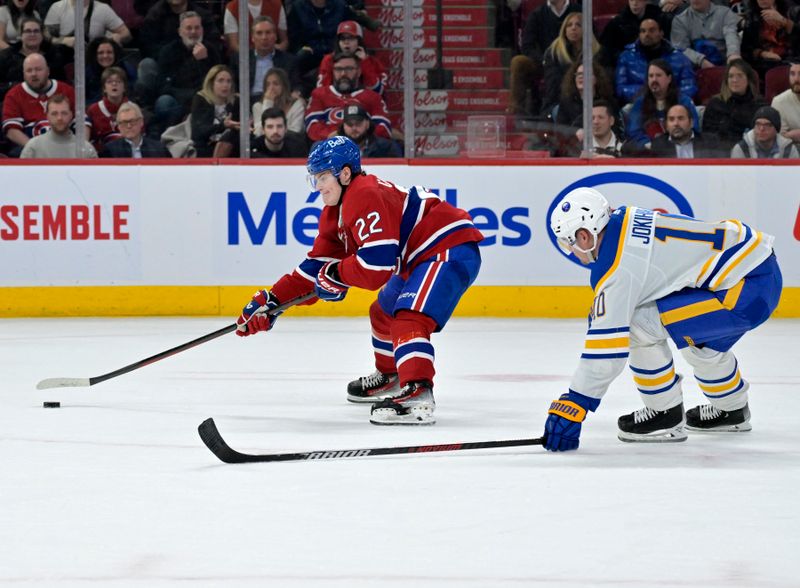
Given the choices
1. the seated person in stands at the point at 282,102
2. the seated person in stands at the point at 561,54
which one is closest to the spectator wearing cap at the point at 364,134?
the seated person in stands at the point at 282,102

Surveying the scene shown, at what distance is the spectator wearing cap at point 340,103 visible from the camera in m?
8.11

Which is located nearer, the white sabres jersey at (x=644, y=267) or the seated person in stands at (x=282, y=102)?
the white sabres jersey at (x=644, y=267)

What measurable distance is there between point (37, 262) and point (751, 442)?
511 cm

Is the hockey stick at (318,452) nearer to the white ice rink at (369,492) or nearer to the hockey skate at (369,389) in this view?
the white ice rink at (369,492)

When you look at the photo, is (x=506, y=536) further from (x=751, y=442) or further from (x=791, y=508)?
(x=751, y=442)

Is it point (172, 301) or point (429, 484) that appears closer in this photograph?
point (429, 484)

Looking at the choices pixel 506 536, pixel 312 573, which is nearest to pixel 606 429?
pixel 506 536

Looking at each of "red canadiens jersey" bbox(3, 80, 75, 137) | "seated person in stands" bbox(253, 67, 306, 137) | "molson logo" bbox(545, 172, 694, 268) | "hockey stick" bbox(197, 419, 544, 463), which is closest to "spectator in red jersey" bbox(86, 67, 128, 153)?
"red canadiens jersey" bbox(3, 80, 75, 137)

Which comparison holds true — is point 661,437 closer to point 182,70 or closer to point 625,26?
point 625,26

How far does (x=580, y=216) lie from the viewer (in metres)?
3.71

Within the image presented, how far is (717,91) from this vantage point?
8.07 m

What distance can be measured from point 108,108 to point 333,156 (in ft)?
12.8

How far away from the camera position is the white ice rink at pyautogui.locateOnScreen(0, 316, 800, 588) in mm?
2570

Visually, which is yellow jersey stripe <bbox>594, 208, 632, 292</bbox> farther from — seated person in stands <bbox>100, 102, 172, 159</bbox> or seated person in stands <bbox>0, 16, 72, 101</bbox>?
seated person in stands <bbox>0, 16, 72, 101</bbox>
